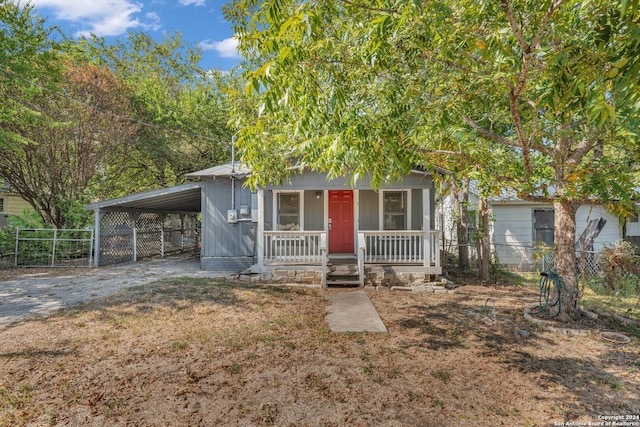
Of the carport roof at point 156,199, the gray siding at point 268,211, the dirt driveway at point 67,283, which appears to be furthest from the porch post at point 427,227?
the carport roof at point 156,199

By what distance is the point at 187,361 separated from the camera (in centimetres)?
389

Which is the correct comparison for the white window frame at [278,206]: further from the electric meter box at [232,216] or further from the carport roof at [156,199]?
the carport roof at [156,199]

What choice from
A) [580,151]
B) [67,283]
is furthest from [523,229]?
[67,283]

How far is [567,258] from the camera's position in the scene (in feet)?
18.2

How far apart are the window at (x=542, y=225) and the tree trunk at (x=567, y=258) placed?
633 centimetres

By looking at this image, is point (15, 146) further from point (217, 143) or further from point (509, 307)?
point (509, 307)

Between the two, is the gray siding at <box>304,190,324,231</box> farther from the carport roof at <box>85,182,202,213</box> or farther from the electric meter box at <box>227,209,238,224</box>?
the carport roof at <box>85,182,202,213</box>

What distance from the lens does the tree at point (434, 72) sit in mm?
2648

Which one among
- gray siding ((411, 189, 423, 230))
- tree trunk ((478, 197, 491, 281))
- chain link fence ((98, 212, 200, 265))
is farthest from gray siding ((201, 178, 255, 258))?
tree trunk ((478, 197, 491, 281))

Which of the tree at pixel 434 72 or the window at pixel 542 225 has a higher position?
the tree at pixel 434 72

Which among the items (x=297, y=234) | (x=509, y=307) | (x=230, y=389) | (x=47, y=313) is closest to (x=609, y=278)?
(x=509, y=307)

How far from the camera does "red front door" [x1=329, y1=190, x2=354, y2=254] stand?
9906mm

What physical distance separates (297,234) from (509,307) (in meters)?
4.82

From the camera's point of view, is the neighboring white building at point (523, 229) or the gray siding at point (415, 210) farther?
the neighboring white building at point (523, 229)
